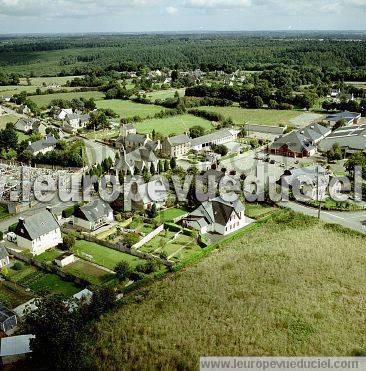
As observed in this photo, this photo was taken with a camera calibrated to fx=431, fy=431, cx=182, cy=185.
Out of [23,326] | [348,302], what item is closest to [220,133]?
[348,302]

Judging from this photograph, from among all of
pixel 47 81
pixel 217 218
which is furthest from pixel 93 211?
pixel 47 81

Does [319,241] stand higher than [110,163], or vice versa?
[110,163]

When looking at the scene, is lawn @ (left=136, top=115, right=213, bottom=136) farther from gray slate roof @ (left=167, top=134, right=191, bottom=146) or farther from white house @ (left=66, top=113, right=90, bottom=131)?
gray slate roof @ (left=167, top=134, right=191, bottom=146)

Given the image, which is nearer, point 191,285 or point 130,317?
point 130,317

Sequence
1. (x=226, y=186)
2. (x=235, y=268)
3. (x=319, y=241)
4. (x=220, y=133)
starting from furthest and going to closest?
(x=220, y=133)
(x=226, y=186)
(x=319, y=241)
(x=235, y=268)

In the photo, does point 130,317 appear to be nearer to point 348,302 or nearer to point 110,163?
point 348,302

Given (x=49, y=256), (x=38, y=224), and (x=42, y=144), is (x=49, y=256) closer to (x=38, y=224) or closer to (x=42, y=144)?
(x=38, y=224)

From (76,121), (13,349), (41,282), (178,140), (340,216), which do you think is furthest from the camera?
(76,121)
